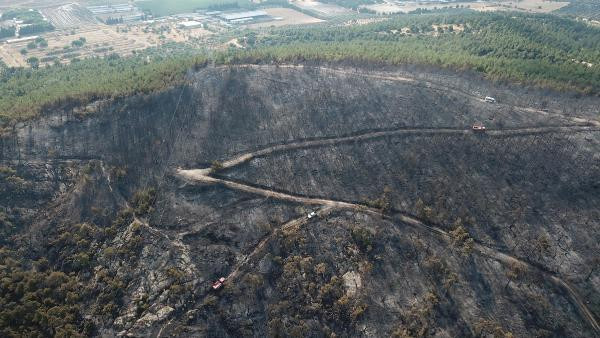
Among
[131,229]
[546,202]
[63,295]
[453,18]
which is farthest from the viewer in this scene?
[453,18]

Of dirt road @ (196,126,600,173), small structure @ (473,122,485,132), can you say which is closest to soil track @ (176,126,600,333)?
dirt road @ (196,126,600,173)

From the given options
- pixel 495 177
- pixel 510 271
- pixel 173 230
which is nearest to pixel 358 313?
pixel 510 271

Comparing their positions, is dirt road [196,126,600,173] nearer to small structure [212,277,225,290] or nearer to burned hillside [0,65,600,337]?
burned hillside [0,65,600,337]

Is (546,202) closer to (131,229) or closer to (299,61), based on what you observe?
(299,61)

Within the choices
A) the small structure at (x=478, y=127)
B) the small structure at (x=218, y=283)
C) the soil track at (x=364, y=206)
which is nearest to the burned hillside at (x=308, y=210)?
the soil track at (x=364, y=206)

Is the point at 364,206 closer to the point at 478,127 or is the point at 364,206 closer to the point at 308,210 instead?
the point at 308,210

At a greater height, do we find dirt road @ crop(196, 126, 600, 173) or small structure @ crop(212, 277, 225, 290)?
dirt road @ crop(196, 126, 600, 173)

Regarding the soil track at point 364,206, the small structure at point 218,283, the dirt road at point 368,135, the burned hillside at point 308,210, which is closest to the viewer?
the burned hillside at point 308,210

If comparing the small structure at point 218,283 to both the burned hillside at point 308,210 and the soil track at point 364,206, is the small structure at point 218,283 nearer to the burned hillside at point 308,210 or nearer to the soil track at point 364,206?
the burned hillside at point 308,210
